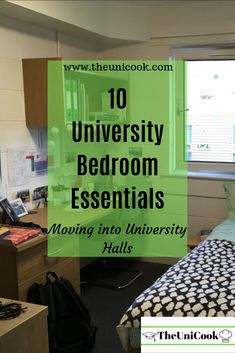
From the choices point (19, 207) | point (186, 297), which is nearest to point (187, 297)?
point (186, 297)

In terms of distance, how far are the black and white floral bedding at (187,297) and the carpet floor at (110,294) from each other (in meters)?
0.75

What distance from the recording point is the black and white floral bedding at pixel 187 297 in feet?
5.89

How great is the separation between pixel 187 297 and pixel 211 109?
7.26 feet

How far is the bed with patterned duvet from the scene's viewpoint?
1.80 m

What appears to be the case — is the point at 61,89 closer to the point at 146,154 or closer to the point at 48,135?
the point at 48,135

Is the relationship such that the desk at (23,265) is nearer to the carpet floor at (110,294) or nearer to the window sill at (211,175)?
the carpet floor at (110,294)

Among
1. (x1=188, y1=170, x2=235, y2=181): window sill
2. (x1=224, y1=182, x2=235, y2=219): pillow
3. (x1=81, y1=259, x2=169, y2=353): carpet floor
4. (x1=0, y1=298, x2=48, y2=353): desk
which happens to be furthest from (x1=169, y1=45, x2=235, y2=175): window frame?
(x1=0, y1=298, x2=48, y2=353): desk

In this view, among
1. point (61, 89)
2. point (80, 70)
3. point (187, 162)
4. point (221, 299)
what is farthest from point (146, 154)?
point (221, 299)

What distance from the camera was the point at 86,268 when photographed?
3797 mm

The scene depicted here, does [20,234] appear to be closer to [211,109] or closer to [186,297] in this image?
[186,297]

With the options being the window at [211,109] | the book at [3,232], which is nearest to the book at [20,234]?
the book at [3,232]

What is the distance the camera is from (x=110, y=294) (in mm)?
3260
